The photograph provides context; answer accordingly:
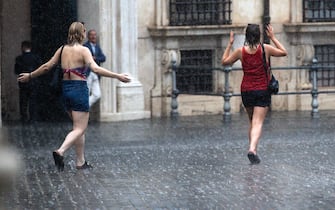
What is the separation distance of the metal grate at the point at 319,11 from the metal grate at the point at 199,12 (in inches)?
67.0

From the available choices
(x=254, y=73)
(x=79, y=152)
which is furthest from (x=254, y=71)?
(x=79, y=152)

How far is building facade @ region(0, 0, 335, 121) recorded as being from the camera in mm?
16578

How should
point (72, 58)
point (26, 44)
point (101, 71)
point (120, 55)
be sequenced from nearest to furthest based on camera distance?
point (101, 71) < point (72, 58) < point (26, 44) < point (120, 55)

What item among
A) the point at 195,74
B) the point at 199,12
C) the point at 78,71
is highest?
the point at 199,12

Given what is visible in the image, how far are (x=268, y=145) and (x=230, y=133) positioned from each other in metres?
1.97

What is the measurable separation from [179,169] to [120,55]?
732 cm

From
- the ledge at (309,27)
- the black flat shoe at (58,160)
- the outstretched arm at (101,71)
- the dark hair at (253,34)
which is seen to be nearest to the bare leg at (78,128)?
the black flat shoe at (58,160)

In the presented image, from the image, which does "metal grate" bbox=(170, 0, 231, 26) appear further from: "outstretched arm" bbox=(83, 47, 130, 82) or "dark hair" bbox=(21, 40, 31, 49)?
"outstretched arm" bbox=(83, 47, 130, 82)

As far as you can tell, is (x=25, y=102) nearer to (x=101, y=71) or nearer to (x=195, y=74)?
(x=195, y=74)

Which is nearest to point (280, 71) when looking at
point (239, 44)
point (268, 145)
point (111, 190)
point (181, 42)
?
point (239, 44)

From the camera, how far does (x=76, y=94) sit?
949 centimetres

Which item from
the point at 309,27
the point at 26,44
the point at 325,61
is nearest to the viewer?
the point at 26,44

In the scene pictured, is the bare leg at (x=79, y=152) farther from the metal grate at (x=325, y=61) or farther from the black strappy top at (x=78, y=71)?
the metal grate at (x=325, y=61)

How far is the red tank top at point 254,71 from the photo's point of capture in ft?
32.9
